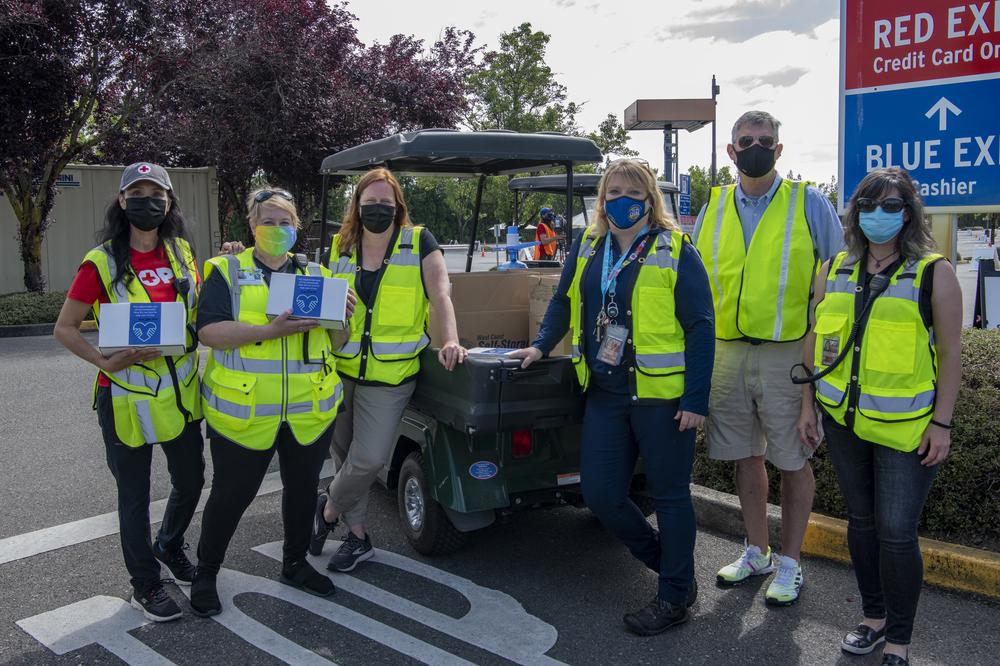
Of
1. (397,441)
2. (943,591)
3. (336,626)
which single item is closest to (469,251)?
(397,441)

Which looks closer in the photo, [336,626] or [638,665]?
[638,665]

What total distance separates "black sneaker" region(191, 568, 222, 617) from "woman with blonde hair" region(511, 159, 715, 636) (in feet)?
5.34

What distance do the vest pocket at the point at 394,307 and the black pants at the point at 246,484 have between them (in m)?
0.55

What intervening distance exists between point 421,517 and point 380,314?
1.04 meters

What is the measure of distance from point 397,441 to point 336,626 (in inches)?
42.9

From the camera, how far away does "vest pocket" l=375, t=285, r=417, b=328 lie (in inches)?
148

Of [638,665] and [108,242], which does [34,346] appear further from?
[638,665]

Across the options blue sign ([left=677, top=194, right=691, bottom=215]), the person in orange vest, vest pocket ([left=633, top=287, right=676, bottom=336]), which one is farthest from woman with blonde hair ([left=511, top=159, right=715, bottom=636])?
blue sign ([left=677, top=194, right=691, bottom=215])

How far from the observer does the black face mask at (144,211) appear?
3.38m

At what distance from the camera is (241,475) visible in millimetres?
3416

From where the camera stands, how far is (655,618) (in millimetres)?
3316

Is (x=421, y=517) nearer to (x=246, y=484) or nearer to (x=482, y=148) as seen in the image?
(x=246, y=484)

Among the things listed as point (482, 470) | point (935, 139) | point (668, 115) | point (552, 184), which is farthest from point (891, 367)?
point (668, 115)

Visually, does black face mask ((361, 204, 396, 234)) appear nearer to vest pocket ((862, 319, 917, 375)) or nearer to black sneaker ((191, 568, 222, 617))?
black sneaker ((191, 568, 222, 617))
